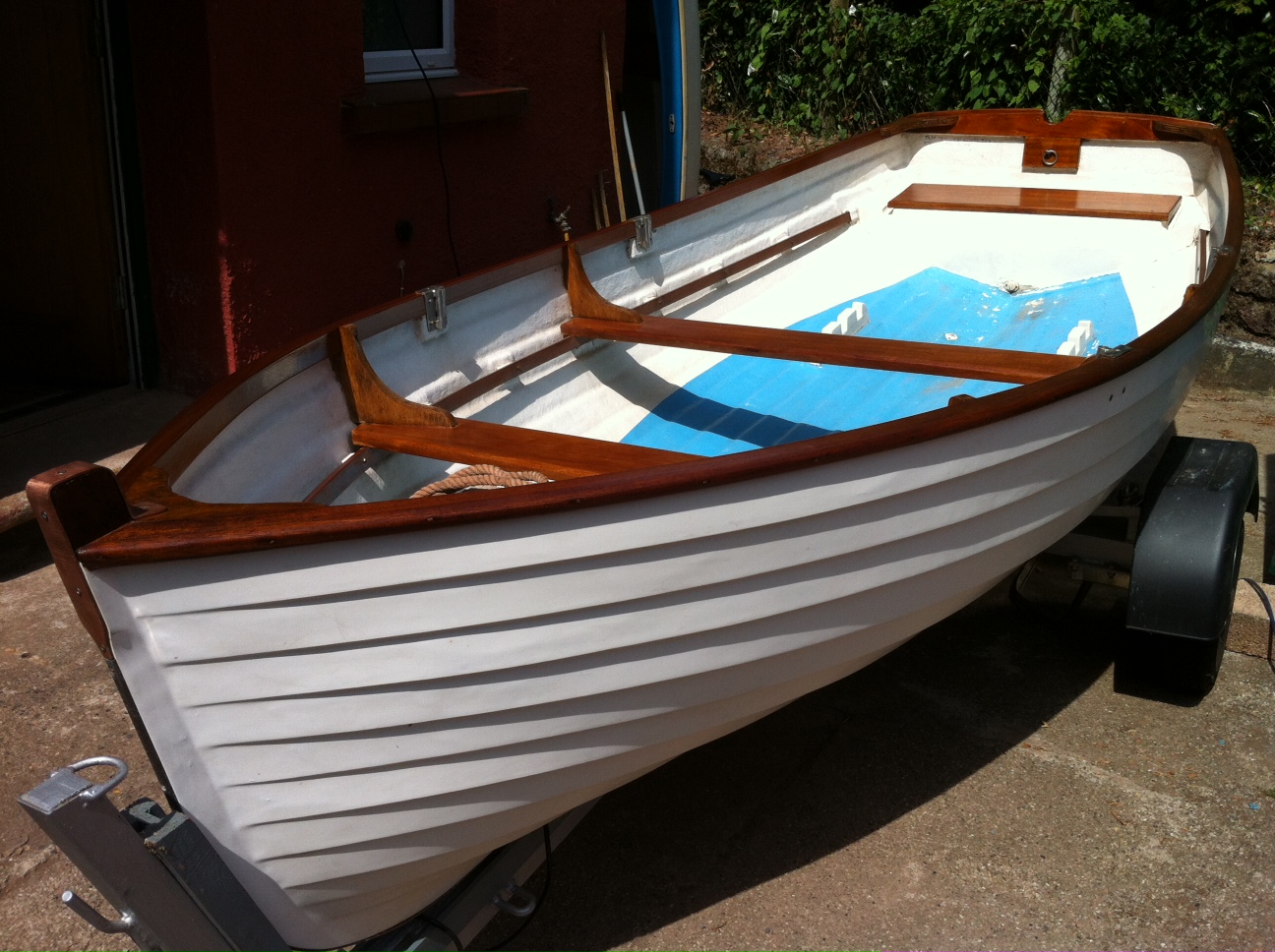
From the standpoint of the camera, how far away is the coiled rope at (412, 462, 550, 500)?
2.30 metres

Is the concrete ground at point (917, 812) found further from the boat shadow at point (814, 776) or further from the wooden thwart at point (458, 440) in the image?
the wooden thwart at point (458, 440)

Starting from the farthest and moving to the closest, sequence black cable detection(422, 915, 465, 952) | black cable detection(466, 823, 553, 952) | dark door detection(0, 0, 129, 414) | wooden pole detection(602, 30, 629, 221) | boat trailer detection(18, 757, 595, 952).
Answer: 1. wooden pole detection(602, 30, 629, 221)
2. dark door detection(0, 0, 129, 414)
3. black cable detection(466, 823, 553, 952)
4. black cable detection(422, 915, 465, 952)
5. boat trailer detection(18, 757, 595, 952)

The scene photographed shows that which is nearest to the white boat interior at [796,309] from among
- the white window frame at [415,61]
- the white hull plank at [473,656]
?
the white hull plank at [473,656]

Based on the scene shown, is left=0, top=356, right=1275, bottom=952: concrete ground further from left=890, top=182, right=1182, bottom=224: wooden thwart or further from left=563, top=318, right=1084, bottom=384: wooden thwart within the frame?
left=890, top=182, right=1182, bottom=224: wooden thwart

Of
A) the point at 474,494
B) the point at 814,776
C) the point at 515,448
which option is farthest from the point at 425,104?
the point at 474,494

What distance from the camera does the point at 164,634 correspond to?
164cm

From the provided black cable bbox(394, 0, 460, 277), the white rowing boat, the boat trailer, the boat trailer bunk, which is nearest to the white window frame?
black cable bbox(394, 0, 460, 277)

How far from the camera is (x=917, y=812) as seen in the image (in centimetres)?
261

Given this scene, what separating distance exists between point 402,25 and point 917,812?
396 cm

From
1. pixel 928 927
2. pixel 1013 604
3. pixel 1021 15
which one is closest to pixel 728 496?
pixel 928 927

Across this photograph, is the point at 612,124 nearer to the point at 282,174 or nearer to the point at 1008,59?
the point at 282,174

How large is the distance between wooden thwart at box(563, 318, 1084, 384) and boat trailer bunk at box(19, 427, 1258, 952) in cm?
55

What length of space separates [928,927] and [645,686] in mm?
875

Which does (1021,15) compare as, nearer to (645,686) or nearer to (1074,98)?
(1074,98)
